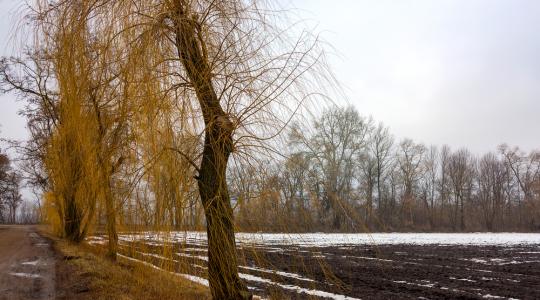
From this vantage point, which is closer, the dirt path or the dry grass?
the dry grass

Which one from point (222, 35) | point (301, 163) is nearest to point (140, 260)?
point (301, 163)

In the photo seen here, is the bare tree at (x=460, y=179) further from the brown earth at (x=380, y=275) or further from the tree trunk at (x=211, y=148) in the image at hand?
the tree trunk at (x=211, y=148)

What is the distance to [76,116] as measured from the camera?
4.86 metres

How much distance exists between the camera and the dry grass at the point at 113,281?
16.9ft

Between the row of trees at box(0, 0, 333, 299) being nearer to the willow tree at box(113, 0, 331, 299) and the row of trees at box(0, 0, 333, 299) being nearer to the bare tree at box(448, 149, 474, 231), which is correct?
the willow tree at box(113, 0, 331, 299)

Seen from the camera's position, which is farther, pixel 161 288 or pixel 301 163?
pixel 161 288

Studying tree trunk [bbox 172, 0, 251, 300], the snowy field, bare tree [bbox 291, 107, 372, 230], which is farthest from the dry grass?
bare tree [bbox 291, 107, 372, 230]

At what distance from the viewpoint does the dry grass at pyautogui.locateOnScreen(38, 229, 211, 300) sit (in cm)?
514

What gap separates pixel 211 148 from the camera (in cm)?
461

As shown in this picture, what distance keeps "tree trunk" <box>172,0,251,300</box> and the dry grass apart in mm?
727

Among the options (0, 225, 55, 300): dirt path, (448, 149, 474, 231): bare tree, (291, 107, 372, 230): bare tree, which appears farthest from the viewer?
(448, 149, 474, 231): bare tree

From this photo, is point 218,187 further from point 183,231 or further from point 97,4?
point 97,4

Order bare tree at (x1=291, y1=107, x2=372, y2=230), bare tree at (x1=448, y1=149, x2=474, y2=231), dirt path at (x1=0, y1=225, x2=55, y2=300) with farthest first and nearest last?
bare tree at (x1=448, y1=149, x2=474, y2=231) < dirt path at (x1=0, y1=225, x2=55, y2=300) < bare tree at (x1=291, y1=107, x2=372, y2=230)

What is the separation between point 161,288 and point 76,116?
2.03 meters
